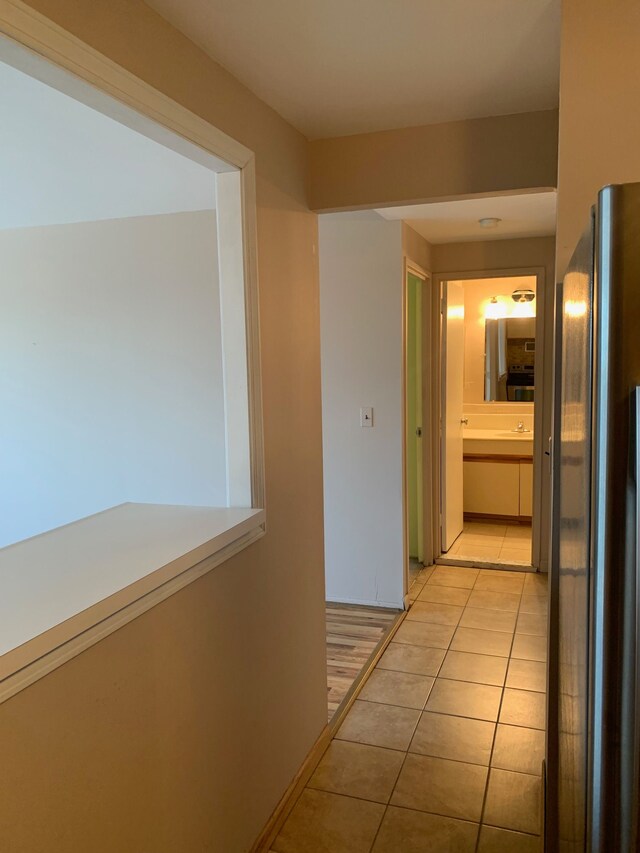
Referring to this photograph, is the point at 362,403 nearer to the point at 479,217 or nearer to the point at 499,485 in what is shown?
the point at 479,217

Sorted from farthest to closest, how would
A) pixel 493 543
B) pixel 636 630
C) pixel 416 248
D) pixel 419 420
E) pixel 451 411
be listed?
pixel 493 543
pixel 451 411
pixel 419 420
pixel 416 248
pixel 636 630

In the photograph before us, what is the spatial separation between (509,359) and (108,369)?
3.78m

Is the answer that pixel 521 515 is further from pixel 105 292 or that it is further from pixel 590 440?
pixel 590 440

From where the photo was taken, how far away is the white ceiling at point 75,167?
2023 millimetres

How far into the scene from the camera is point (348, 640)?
3.48m

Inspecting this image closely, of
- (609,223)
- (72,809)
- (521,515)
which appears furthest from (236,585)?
(521,515)

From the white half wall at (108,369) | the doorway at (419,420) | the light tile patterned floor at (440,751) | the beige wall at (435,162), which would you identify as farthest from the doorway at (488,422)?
the beige wall at (435,162)

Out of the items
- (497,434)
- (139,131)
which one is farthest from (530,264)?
(139,131)

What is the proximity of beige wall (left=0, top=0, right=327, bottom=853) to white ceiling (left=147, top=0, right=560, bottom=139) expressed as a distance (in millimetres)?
100

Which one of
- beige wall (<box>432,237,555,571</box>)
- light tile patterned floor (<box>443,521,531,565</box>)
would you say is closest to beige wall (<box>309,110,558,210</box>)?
beige wall (<box>432,237,555,571</box>)

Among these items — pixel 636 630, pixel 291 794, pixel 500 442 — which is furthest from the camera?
pixel 500 442

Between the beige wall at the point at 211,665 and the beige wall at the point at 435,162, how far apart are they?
0.40 feet

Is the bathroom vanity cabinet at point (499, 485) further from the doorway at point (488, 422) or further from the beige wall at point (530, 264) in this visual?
the beige wall at point (530, 264)

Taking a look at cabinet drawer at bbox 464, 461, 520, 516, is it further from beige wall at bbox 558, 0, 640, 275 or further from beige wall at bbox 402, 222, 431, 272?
beige wall at bbox 558, 0, 640, 275
